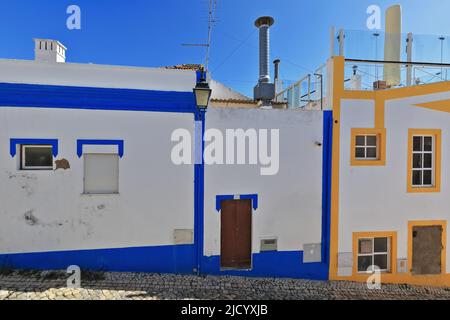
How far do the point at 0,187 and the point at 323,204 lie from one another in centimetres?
747

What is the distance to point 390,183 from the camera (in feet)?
21.5

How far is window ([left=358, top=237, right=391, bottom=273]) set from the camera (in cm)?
669

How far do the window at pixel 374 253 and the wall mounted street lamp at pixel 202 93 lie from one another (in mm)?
5406

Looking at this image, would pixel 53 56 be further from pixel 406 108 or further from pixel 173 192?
pixel 406 108

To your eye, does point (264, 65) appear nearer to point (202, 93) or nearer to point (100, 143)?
point (202, 93)

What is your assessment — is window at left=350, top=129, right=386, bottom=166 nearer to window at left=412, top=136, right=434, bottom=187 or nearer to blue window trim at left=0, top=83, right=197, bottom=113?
window at left=412, top=136, right=434, bottom=187

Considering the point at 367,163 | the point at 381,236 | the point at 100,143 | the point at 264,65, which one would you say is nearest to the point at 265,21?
the point at 264,65

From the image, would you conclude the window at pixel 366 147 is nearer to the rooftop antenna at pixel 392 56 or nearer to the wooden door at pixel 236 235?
the rooftop antenna at pixel 392 56

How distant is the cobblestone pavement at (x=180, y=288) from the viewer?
4691mm

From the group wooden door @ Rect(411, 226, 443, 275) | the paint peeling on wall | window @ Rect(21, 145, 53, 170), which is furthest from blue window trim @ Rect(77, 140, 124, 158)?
wooden door @ Rect(411, 226, 443, 275)

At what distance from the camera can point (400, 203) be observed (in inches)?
261

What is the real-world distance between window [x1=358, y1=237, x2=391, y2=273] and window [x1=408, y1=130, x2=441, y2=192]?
1.73 metres
